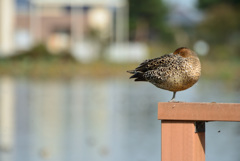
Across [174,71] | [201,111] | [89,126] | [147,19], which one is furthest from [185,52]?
[147,19]

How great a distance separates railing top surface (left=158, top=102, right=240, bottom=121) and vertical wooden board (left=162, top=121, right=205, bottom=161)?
48mm

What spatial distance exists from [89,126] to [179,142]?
10361 millimetres

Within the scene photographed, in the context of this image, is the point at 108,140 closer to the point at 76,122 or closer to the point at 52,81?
the point at 76,122

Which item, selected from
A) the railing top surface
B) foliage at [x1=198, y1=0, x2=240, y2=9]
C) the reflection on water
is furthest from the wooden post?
foliage at [x1=198, y1=0, x2=240, y2=9]

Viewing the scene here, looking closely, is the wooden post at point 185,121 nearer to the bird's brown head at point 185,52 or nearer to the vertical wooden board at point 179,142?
the vertical wooden board at point 179,142

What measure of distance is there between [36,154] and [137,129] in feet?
11.0

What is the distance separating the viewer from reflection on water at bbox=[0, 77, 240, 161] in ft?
33.8

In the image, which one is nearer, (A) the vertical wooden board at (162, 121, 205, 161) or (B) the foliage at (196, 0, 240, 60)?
(A) the vertical wooden board at (162, 121, 205, 161)

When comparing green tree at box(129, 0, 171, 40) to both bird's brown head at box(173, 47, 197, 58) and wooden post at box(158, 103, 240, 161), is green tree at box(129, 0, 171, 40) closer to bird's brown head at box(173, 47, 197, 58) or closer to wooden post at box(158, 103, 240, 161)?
bird's brown head at box(173, 47, 197, 58)

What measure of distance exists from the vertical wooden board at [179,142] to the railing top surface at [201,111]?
0.05m

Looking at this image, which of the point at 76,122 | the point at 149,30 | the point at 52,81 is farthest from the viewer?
the point at 149,30

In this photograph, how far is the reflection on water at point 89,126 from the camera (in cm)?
1030

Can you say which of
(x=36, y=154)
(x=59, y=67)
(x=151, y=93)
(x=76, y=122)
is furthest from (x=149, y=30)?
(x=36, y=154)

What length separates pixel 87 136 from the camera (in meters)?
12.4
